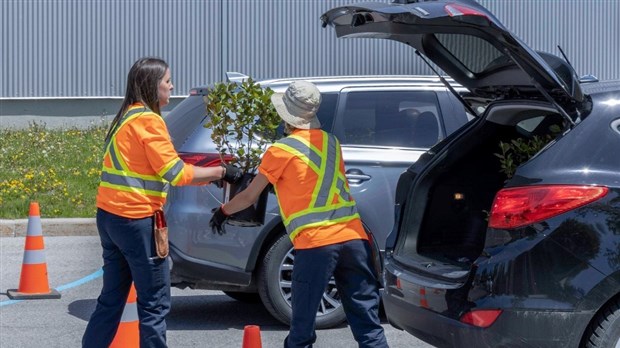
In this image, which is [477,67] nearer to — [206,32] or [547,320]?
[547,320]

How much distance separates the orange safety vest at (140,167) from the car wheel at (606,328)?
2.23 meters

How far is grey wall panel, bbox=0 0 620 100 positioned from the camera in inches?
744

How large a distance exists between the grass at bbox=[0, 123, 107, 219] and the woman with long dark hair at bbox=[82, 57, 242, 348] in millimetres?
7244

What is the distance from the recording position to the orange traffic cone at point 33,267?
9109 mm

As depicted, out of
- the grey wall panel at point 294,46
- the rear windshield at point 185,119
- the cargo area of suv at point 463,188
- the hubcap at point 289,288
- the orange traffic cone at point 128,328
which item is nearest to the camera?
the cargo area of suv at point 463,188

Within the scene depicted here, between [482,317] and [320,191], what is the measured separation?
1036mm

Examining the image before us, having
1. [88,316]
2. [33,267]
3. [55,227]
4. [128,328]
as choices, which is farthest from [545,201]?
[55,227]

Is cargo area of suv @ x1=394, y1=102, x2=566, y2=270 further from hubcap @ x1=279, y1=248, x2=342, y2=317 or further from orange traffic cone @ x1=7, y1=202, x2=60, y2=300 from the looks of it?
orange traffic cone @ x1=7, y1=202, x2=60, y2=300

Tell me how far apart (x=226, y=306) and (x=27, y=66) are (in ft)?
36.0

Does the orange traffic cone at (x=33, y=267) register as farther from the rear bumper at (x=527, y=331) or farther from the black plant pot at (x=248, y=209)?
the rear bumper at (x=527, y=331)

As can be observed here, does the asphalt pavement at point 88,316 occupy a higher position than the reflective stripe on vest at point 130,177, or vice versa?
the reflective stripe on vest at point 130,177

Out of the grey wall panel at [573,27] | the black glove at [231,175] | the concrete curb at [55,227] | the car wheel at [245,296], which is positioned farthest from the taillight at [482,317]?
the grey wall panel at [573,27]

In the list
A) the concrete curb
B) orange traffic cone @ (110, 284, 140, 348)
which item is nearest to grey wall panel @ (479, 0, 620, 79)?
the concrete curb

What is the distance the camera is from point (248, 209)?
233 inches
